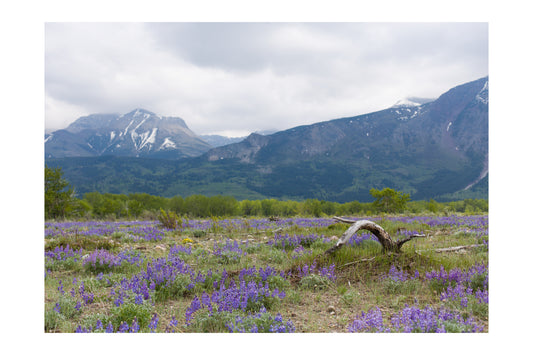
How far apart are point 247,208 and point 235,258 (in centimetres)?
5250

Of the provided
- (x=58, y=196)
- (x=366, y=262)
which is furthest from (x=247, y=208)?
(x=366, y=262)

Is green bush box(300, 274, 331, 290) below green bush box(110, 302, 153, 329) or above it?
below

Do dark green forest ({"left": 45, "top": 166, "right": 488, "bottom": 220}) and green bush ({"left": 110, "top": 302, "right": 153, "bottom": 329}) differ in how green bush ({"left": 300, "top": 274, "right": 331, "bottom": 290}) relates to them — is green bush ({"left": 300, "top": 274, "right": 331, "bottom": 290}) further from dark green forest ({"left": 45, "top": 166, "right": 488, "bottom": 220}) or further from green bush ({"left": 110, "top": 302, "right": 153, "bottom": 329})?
dark green forest ({"left": 45, "top": 166, "right": 488, "bottom": 220})

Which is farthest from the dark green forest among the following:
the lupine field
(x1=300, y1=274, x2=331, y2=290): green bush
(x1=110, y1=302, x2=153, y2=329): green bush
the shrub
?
(x1=110, y1=302, x2=153, y2=329): green bush

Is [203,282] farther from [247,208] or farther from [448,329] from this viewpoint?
[247,208]

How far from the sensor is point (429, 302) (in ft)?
12.6

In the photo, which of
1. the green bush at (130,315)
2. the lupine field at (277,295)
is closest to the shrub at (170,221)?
the lupine field at (277,295)

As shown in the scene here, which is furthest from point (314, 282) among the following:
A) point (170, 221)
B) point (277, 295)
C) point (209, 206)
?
point (209, 206)

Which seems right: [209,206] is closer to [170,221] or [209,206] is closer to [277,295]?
[170,221]

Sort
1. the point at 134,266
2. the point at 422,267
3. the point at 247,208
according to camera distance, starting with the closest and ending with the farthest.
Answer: the point at 422,267 < the point at 134,266 < the point at 247,208

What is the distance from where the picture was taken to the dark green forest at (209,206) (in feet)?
93.4

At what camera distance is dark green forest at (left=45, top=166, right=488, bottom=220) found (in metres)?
28.5

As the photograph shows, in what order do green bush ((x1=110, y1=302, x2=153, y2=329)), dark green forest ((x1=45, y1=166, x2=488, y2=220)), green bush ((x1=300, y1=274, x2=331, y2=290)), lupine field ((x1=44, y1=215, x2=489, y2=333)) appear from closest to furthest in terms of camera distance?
lupine field ((x1=44, y1=215, x2=489, y2=333)) → green bush ((x1=110, y1=302, x2=153, y2=329)) → green bush ((x1=300, y1=274, x2=331, y2=290)) → dark green forest ((x1=45, y1=166, x2=488, y2=220))
